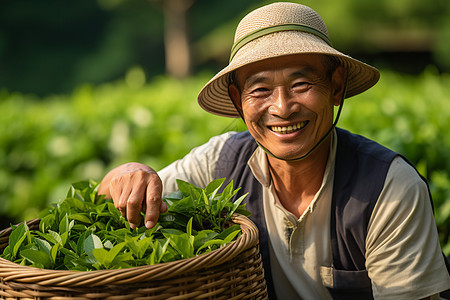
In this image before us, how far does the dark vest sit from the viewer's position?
204 centimetres

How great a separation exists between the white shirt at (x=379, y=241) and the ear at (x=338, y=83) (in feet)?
0.57

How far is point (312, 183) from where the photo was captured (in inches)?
88.5

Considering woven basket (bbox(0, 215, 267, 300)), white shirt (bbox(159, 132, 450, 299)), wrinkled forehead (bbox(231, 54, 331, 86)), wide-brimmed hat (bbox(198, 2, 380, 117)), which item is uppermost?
wide-brimmed hat (bbox(198, 2, 380, 117))

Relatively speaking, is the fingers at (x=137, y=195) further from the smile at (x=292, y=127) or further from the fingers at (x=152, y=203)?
the smile at (x=292, y=127)

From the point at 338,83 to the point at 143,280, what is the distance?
1.18 meters

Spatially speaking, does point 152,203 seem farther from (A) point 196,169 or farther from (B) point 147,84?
(B) point 147,84

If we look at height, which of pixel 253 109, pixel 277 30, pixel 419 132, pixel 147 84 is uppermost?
pixel 277 30

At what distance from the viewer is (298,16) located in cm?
209

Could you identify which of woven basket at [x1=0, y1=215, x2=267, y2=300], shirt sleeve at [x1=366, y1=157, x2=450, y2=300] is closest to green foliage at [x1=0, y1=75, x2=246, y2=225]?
shirt sleeve at [x1=366, y1=157, x2=450, y2=300]

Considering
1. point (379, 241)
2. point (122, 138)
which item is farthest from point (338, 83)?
point (122, 138)

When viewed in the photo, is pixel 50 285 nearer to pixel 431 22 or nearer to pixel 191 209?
pixel 191 209

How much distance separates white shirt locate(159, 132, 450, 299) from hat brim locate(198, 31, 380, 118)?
266 millimetres

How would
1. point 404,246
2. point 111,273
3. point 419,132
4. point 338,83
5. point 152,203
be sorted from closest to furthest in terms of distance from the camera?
point 111,273
point 152,203
point 404,246
point 338,83
point 419,132

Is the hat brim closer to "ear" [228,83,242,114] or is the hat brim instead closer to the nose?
"ear" [228,83,242,114]
